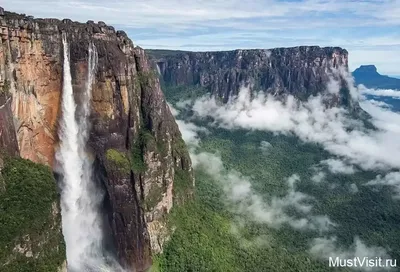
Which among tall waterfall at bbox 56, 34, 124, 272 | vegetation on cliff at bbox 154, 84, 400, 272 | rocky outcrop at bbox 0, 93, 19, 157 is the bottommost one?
vegetation on cliff at bbox 154, 84, 400, 272

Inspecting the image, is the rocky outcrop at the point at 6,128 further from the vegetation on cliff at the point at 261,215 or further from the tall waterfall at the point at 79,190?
the vegetation on cliff at the point at 261,215

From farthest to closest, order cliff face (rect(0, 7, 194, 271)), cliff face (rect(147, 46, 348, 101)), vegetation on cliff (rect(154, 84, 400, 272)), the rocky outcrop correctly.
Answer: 1. cliff face (rect(147, 46, 348, 101))
2. vegetation on cliff (rect(154, 84, 400, 272))
3. cliff face (rect(0, 7, 194, 271))
4. the rocky outcrop

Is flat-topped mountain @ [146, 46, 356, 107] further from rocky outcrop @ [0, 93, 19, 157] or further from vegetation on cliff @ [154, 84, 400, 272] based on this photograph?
rocky outcrop @ [0, 93, 19, 157]

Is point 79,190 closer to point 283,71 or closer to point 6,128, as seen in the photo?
point 6,128

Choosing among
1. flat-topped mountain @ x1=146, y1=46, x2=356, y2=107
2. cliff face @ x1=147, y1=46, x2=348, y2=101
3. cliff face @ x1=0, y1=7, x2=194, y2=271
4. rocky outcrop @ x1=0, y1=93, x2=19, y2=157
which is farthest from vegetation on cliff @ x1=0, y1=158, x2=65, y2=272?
cliff face @ x1=147, y1=46, x2=348, y2=101

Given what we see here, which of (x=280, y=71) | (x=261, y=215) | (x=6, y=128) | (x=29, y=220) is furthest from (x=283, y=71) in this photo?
(x=29, y=220)

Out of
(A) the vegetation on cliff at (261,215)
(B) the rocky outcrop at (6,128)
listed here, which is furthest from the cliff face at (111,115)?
(A) the vegetation on cliff at (261,215)
